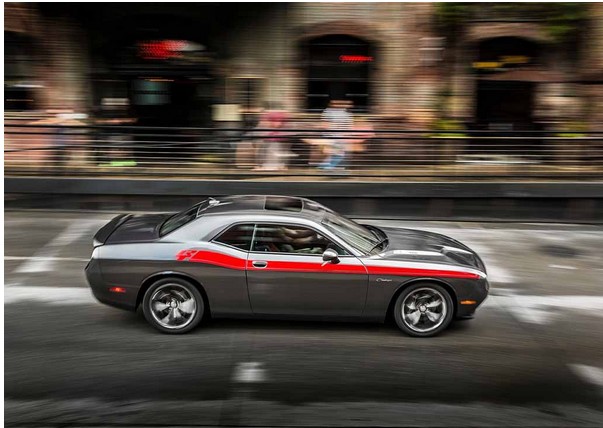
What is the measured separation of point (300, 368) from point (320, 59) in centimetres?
1042

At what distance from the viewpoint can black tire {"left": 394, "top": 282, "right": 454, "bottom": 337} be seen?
6.17m

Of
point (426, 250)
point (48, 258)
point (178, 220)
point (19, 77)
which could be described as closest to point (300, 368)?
point (426, 250)

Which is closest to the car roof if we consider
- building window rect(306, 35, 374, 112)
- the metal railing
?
the metal railing

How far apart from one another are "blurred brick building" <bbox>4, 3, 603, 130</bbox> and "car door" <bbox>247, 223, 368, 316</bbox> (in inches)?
336

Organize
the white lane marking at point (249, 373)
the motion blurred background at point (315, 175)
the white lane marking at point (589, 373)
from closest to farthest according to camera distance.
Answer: the motion blurred background at point (315, 175) → the white lane marking at point (249, 373) → the white lane marking at point (589, 373)

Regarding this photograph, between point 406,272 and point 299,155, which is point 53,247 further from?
point 406,272

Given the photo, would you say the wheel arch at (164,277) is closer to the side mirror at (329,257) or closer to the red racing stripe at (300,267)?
the red racing stripe at (300,267)

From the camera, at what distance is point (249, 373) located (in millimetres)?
5426

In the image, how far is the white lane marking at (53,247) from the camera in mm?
8406

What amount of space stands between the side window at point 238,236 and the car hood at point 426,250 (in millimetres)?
1330

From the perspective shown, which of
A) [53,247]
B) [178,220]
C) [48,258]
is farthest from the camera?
[53,247]

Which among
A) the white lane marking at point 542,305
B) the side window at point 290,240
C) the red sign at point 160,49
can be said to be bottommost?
the white lane marking at point 542,305

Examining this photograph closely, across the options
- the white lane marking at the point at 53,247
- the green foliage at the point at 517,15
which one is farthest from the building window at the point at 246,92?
the white lane marking at the point at 53,247

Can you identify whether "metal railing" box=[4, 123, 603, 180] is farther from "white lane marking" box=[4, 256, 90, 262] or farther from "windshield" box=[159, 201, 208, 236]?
"windshield" box=[159, 201, 208, 236]
